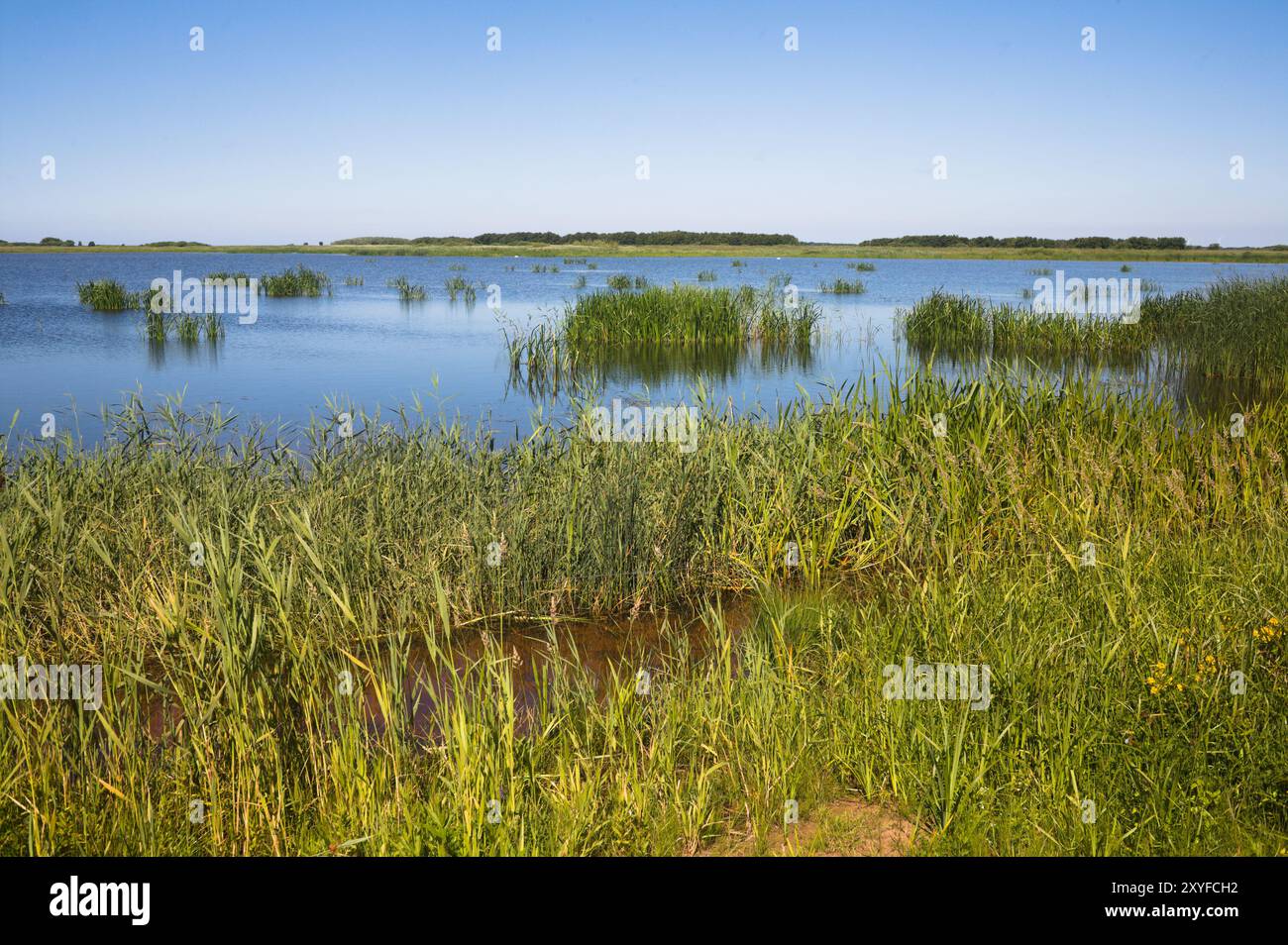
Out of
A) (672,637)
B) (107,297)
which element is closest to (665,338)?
(672,637)

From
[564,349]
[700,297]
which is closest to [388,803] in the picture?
[564,349]

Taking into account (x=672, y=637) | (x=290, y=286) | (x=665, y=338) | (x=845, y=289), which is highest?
(x=290, y=286)

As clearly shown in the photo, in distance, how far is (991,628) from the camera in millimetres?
4523

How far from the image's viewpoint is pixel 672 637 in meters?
5.14

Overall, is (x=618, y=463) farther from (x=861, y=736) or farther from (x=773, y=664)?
(x=861, y=736)

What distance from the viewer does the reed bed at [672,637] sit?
3.42 metres

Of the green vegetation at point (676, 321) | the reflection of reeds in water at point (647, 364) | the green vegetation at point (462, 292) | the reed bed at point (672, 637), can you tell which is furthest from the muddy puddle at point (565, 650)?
the green vegetation at point (462, 292)

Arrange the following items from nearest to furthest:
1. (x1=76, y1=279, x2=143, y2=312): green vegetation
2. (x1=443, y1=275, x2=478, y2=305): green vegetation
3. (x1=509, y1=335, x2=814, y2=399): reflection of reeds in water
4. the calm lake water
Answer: the calm lake water
(x1=509, y1=335, x2=814, y2=399): reflection of reeds in water
(x1=76, y1=279, x2=143, y2=312): green vegetation
(x1=443, y1=275, x2=478, y2=305): green vegetation

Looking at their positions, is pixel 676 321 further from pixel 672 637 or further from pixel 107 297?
pixel 107 297

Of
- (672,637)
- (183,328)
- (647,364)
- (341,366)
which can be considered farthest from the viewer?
(183,328)

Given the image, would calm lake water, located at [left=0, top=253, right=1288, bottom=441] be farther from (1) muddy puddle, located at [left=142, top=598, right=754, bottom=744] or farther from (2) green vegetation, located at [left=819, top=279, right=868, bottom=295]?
(2) green vegetation, located at [left=819, top=279, right=868, bottom=295]

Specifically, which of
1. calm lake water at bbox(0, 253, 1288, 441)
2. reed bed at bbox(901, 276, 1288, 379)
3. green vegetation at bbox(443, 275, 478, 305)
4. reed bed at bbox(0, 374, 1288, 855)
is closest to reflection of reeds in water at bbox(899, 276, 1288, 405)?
reed bed at bbox(901, 276, 1288, 379)

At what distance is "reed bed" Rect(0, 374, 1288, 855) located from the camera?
11.2 feet

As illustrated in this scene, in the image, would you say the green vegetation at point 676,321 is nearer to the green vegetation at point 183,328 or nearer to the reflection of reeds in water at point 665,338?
the reflection of reeds in water at point 665,338
